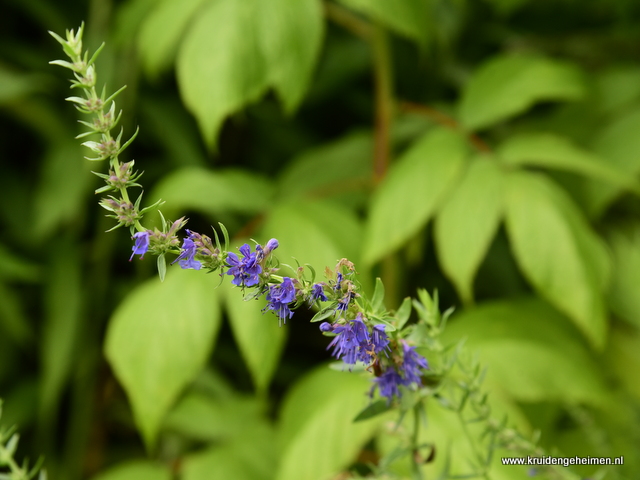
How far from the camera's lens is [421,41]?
105cm

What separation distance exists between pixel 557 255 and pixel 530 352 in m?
0.15

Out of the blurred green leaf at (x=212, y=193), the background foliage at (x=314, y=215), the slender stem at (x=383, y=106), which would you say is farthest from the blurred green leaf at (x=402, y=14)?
the blurred green leaf at (x=212, y=193)

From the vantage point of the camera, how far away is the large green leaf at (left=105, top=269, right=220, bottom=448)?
0.88m

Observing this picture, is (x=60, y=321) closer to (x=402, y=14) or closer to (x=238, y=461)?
(x=238, y=461)

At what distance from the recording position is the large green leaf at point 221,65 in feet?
3.01

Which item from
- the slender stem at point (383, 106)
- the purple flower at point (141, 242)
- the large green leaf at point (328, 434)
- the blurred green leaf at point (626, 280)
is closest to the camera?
the purple flower at point (141, 242)

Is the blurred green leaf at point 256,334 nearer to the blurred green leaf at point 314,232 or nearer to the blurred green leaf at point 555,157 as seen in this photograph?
the blurred green leaf at point 314,232

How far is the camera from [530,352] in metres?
0.94

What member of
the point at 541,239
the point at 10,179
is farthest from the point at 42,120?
the point at 541,239

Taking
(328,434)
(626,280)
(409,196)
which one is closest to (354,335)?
(328,434)

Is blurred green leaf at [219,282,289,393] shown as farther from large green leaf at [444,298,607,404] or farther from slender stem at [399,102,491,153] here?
slender stem at [399,102,491,153]

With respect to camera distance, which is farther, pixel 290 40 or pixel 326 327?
pixel 290 40

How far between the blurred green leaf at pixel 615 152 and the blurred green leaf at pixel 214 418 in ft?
2.28

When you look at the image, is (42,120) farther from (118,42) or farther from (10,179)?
(118,42)
